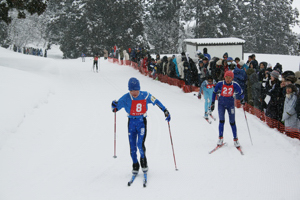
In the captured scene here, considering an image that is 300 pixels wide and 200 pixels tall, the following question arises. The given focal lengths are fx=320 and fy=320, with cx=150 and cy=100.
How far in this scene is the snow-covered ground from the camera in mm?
6129

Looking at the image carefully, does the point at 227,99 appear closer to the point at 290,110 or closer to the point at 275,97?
the point at 290,110

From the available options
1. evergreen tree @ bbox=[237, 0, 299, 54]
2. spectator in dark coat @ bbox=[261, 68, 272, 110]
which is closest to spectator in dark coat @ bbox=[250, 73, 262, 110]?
spectator in dark coat @ bbox=[261, 68, 272, 110]

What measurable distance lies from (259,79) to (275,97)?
9.02 feet

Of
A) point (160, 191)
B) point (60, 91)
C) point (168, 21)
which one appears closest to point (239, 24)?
Answer: point (168, 21)

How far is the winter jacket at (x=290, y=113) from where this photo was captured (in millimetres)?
8336

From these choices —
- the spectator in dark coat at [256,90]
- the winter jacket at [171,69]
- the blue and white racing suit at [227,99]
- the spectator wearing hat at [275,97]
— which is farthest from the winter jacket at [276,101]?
the winter jacket at [171,69]

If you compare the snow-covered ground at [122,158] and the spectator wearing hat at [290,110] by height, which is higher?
the spectator wearing hat at [290,110]

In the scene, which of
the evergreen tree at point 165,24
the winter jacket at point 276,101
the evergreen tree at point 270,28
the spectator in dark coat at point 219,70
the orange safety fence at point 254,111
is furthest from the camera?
the evergreen tree at point 270,28

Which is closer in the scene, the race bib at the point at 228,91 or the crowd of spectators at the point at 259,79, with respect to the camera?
the race bib at the point at 228,91

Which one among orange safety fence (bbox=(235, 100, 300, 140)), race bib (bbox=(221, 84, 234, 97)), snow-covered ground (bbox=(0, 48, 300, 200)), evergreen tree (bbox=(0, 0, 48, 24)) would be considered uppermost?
evergreen tree (bbox=(0, 0, 48, 24))

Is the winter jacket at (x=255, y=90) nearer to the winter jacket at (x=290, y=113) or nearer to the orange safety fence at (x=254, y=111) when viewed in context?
the orange safety fence at (x=254, y=111)

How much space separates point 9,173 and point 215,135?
225 inches

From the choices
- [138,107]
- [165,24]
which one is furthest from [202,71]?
[165,24]

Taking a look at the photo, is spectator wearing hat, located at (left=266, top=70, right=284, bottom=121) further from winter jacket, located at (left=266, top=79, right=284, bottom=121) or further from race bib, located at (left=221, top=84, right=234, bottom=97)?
race bib, located at (left=221, top=84, right=234, bottom=97)
